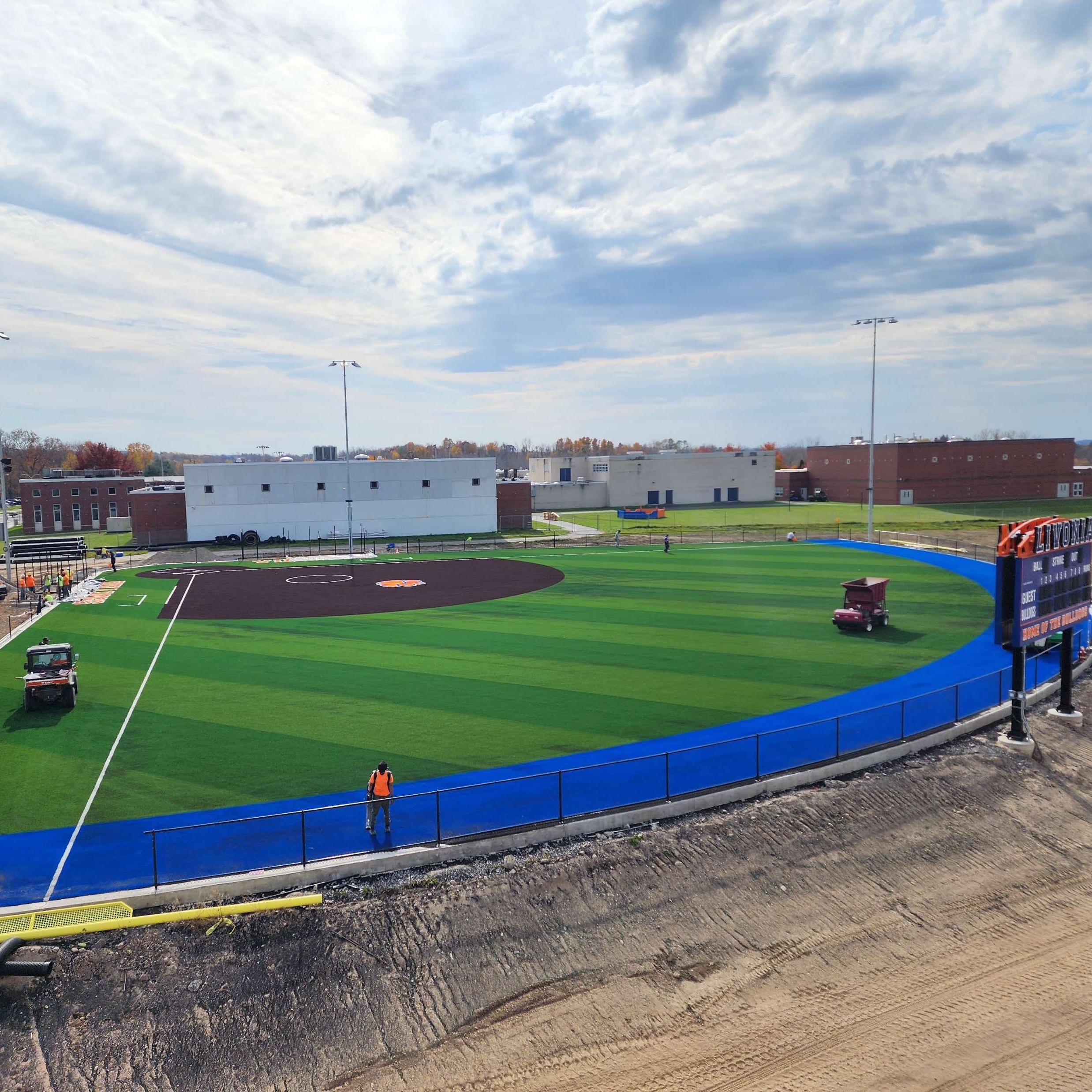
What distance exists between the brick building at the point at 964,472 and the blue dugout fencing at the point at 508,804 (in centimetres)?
9728

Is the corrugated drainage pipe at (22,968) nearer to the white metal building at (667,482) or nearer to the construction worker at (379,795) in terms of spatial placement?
the construction worker at (379,795)

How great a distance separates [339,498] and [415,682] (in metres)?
57.0

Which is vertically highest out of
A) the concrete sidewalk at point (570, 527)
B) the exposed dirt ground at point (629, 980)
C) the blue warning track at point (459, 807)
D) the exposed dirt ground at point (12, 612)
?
the blue warning track at point (459, 807)

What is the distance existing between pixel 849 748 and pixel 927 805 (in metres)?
2.61

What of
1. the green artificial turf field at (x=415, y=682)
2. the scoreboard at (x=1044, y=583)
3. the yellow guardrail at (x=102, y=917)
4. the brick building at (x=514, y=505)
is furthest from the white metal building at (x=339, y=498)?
the yellow guardrail at (x=102, y=917)

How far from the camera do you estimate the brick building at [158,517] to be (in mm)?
82625

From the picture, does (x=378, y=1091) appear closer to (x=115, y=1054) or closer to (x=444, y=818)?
(x=115, y=1054)

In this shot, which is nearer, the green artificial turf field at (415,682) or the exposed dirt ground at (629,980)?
the exposed dirt ground at (629,980)

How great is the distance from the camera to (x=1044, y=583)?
24.3 metres

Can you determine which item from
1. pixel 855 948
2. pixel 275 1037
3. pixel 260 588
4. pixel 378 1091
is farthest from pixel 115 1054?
pixel 260 588

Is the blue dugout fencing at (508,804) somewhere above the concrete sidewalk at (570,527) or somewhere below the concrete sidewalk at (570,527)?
above

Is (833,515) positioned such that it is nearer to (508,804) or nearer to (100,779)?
(508,804)

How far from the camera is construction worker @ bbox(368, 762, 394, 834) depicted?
58.2ft

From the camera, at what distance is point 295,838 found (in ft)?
59.2
